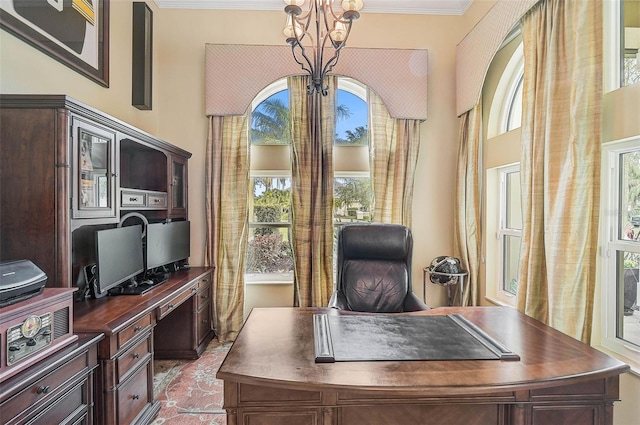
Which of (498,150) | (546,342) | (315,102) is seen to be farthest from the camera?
(315,102)

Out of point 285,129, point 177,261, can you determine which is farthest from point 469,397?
point 285,129

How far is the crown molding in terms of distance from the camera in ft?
11.0

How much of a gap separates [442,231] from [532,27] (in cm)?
200

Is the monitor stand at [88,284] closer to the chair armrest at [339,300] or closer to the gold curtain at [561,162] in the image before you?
the chair armrest at [339,300]

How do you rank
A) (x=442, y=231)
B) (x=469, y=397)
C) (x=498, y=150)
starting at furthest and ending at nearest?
(x=442, y=231) < (x=498, y=150) < (x=469, y=397)

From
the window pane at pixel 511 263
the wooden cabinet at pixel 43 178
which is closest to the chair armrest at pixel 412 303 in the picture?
the window pane at pixel 511 263

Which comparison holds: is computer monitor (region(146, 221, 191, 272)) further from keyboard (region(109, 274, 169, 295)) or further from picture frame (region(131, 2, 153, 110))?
picture frame (region(131, 2, 153, 110))

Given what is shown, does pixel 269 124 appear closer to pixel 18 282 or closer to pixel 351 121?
pixel 351 121

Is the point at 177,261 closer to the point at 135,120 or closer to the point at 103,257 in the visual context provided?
the point at 103,257

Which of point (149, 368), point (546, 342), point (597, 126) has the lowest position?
point (149, 368)

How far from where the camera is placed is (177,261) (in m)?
3.14

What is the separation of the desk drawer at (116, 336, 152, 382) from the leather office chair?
1366 millimetres

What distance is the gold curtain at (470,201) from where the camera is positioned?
320 centimetres

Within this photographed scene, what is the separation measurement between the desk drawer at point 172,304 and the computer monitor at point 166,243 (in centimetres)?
35
